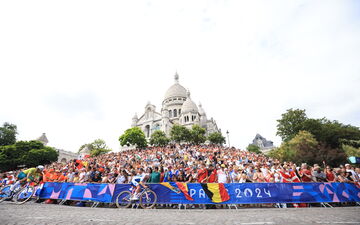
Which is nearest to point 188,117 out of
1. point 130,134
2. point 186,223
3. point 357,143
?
point 130,134

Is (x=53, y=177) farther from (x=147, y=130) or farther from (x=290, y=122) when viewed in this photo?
(x=147, y=130)

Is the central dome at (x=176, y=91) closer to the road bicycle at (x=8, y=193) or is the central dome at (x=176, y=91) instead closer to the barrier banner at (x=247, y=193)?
the road bicycle at (x=8, y=193)

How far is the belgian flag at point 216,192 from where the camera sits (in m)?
7.68

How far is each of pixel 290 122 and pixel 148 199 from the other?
140 feet

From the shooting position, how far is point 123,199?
7.77 metres

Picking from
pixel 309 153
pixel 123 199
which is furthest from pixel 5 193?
pixel 309 153

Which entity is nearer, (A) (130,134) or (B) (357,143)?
(B) (357,143)

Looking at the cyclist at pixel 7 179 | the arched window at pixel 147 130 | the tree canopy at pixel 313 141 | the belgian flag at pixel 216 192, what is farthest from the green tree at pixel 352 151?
the arched window at pixel 147 130

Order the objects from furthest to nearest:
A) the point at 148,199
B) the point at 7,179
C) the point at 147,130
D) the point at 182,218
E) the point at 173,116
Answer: the point at 173,116
the point at 147,130
the point at 7,179
the point at 148,199
the point at 182,218

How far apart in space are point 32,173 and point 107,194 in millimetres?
4521

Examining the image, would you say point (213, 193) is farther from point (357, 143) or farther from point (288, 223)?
point (357, 143)

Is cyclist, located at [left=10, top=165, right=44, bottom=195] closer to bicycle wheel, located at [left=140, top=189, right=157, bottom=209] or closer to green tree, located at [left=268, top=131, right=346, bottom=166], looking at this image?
bicycle wheel, located at [left=140, top=189, right=157, bottom=209]

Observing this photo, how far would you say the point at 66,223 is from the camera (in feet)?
15.2

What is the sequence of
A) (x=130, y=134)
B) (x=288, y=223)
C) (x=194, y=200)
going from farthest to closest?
(x=130, y=134) < (x=194, y=200) < (x=288, y=223)
